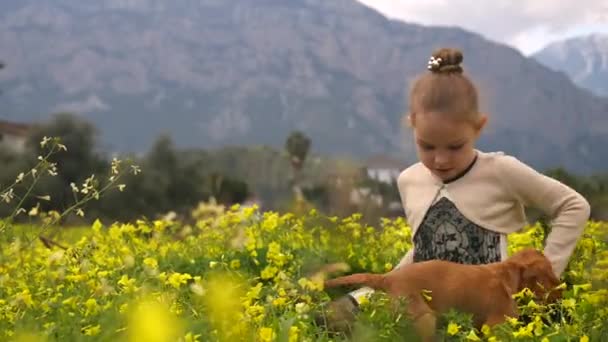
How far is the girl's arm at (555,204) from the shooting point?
3584mm

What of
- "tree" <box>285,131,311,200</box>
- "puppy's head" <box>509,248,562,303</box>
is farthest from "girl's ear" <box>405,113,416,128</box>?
"tree" <box>285,131,311,200</box>

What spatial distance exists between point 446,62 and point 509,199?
2.26 ft

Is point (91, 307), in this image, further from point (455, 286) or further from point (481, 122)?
point (481, 122)

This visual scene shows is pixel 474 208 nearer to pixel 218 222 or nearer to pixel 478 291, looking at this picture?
pixel 478 291

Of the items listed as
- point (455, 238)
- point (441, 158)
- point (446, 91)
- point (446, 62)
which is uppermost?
point (446, 62)

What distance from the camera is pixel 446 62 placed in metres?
3.68

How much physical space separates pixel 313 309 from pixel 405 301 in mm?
436

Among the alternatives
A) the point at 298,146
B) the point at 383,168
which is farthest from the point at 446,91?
the point at 383,168

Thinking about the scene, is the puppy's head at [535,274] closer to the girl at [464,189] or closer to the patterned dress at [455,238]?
the girl at [464,189]

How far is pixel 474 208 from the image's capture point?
12.3 ft

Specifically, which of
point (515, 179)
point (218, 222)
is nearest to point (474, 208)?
point (515, 179)

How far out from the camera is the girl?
352 centimetres

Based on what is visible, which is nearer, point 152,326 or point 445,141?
point 152,326

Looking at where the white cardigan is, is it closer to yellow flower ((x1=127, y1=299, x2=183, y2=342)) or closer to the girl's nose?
the girl's nose
